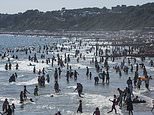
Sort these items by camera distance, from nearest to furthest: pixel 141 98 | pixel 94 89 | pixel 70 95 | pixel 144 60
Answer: pixel 141 98 → pixel 70 95 → pixel 94 89 → pixel 144 60

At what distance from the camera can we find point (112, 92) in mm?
38594

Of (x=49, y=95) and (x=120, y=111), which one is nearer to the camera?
(x=120, y=111)

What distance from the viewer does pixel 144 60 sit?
238ft

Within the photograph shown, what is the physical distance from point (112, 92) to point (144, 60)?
115 feet

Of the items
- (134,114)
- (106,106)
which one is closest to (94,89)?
(106,106)

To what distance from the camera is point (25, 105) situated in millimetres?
33094

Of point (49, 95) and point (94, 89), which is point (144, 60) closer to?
point (94, 89)

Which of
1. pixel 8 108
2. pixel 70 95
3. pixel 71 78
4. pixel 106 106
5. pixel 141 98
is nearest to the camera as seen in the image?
pixel 8 108

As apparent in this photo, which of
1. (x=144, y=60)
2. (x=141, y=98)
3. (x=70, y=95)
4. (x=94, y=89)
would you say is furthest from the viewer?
(x=144, y=60)

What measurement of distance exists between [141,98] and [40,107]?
837 cm

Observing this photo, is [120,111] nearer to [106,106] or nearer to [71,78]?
[106,106]

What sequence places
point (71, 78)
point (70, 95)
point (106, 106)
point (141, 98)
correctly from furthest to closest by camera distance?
point (71, 78), point (70, 95), point (141, 98), point (106, 106)

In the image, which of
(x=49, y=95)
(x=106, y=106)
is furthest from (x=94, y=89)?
(x=106, y=106)

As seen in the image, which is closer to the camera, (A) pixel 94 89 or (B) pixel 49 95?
(B) pixel 49 95
